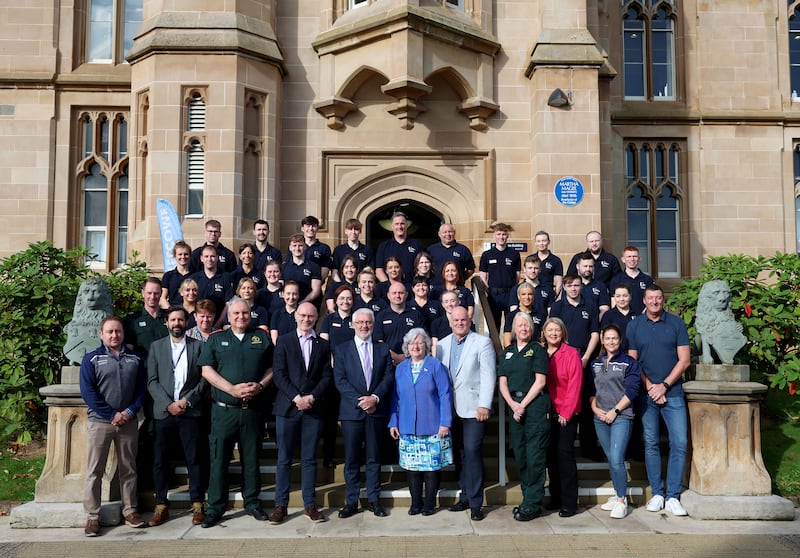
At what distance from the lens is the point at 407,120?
10.9 metres

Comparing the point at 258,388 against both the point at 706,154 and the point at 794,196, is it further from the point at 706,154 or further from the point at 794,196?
the point at 794,196

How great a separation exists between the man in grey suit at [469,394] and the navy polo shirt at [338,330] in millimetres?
901

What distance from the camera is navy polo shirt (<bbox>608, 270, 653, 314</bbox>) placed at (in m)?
7.24

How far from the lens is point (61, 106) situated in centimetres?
1229

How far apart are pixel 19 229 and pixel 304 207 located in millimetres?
5098

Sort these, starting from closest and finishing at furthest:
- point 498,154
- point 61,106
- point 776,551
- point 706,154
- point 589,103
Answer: point 776,551 < point 589,103 < point 498,154 < point 61,106 < point 706,154

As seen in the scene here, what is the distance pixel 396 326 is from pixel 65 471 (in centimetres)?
313

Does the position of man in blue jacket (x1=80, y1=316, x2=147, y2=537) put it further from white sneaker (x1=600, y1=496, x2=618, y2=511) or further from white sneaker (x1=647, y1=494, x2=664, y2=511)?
white sneaker (x1=647, y1=494, x2=664, y2=511)

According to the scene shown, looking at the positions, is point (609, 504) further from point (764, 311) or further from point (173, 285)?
point (173, 285)

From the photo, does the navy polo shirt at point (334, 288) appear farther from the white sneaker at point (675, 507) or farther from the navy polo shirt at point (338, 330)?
the white sneaker at point (675, 507)

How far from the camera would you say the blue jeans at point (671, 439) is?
6098 mm

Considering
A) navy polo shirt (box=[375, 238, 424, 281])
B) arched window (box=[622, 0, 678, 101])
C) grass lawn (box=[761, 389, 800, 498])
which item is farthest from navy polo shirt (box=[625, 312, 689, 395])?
arched window (box=[622, 0, 678, 101])

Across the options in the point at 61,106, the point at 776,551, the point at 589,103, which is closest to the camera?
the point at 776,551

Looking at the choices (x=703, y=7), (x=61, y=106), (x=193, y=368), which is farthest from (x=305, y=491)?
(x=703, y=7)
